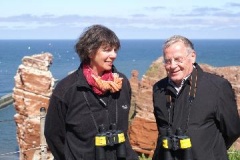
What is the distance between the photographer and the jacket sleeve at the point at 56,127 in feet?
16.4

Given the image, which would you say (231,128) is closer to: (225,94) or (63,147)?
(225,94)

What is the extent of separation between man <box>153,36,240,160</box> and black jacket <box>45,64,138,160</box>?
1.50ft

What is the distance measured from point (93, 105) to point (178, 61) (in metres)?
0.87

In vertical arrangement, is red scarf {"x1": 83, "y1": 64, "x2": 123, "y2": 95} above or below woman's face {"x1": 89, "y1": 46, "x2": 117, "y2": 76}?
below

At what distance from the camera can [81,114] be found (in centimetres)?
495

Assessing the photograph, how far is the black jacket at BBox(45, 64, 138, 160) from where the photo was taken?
4938 millimetres

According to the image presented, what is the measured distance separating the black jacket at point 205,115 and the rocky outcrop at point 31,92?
44.9ft

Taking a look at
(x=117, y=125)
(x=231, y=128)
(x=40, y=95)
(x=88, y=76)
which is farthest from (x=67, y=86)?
(x=40, y=95)

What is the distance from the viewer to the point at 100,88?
15.9ft

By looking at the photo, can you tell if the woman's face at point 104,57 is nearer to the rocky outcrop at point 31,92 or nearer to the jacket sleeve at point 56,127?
the jacket sleeve at point 56,127

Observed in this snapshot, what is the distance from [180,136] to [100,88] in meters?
0.83

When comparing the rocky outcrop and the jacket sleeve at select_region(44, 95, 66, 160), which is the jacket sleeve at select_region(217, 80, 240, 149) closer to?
the jacket sleeve at select_region(44, 95, 66, 160)

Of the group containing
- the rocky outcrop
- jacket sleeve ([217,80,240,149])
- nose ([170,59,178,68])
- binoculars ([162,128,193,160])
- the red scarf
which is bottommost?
the rocky outcrop

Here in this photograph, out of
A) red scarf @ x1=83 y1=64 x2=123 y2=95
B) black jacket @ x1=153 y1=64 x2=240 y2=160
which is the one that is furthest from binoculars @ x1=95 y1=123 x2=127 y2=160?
black jacket @ x1=153 y1=64 x2=240 y2=160
